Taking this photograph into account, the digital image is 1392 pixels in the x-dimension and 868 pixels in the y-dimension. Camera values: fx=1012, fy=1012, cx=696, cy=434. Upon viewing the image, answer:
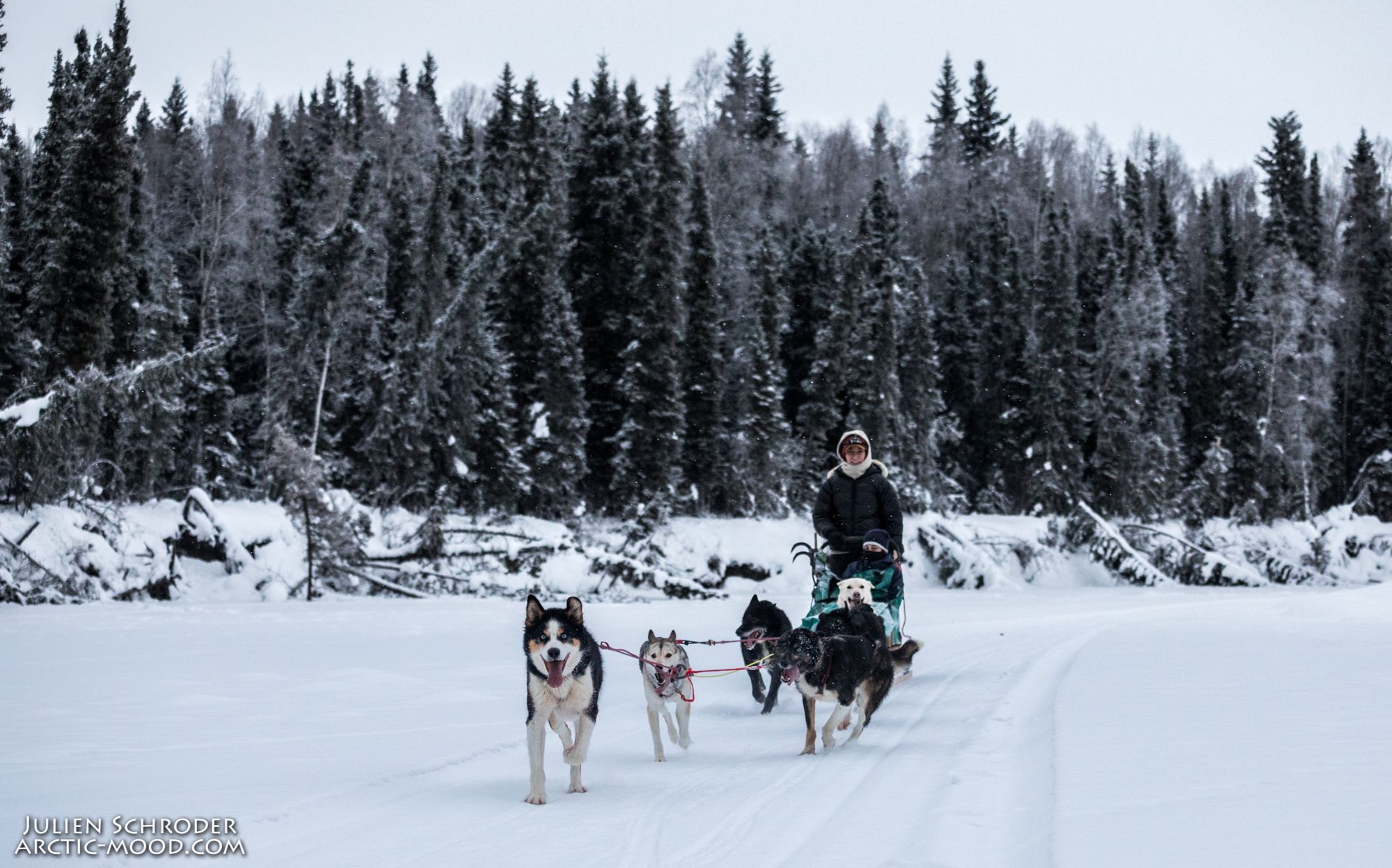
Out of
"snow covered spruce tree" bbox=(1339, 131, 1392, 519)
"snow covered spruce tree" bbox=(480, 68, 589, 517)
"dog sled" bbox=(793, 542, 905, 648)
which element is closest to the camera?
"dog sled" bbox=(793, 542, 905, 648)

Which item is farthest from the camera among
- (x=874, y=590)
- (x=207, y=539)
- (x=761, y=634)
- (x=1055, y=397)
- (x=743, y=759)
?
(x=1055, y=397)

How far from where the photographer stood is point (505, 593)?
20953 mm

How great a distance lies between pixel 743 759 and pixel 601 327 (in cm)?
2649

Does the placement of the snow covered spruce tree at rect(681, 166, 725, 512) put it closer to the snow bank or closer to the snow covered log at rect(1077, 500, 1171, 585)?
the snow bank

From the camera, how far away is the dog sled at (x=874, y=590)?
28.4 feet

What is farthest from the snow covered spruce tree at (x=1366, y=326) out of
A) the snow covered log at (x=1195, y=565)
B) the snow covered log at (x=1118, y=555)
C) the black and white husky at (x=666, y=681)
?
the black and white husky at (x=666, y=681)

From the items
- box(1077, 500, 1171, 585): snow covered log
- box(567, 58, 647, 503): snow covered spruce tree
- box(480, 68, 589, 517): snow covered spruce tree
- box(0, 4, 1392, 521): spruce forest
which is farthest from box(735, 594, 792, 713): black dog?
box(567, 58, 647, 503): snow covered spruce tree

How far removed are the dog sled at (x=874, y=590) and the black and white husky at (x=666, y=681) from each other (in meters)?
1.88

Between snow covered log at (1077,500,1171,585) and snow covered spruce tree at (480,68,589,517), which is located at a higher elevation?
snow covered spruce tree at (480,68,589,517)

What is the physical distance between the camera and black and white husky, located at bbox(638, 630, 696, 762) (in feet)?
22.2

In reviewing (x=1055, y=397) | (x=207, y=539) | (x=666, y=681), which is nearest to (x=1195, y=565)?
(x=1055, y=397)

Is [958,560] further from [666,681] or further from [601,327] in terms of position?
[666,681]

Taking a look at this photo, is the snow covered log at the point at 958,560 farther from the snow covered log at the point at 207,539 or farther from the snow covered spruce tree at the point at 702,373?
the snow covered log at the point at 207,539

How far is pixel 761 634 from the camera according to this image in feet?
28.6
